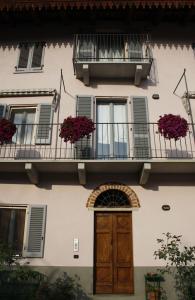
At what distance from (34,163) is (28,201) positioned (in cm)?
130

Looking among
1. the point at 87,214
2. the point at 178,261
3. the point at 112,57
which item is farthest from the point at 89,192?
the point at 112,57

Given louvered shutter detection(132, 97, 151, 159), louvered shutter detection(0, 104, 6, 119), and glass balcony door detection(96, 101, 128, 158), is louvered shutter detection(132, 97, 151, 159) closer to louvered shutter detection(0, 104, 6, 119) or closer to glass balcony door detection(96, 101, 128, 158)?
glass balcony door detection(96, 101, 128, 158)

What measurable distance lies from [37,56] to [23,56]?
21.9 inches

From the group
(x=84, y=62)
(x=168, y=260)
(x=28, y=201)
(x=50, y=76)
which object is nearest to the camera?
(x=168, y=260)

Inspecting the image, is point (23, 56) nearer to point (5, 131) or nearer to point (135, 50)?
point (5, 131)

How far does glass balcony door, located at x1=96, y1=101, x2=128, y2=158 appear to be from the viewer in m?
12.0

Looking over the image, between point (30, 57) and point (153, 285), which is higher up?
point (30, 57)

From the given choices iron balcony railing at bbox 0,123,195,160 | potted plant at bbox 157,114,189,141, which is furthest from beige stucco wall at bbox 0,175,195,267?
potted plant at bbox 157,114,189,141

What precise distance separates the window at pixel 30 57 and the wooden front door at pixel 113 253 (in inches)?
248

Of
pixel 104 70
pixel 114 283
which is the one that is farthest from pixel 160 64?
pixel 114 283

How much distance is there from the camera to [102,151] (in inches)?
474

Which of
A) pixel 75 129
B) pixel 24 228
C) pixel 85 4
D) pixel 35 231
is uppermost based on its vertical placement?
pixel 85 4

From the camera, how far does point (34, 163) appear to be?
10.8 m

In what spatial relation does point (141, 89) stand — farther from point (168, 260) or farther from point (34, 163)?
point (168, 260)
